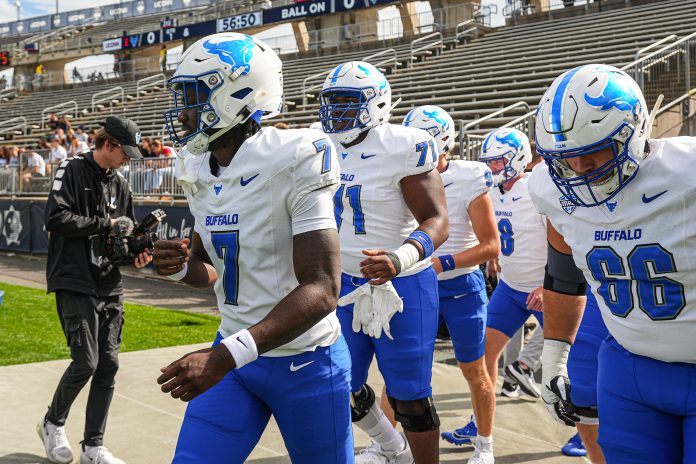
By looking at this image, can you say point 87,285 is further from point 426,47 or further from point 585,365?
point 426,47

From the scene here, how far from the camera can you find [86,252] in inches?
175

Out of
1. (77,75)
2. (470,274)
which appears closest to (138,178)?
(470,274)

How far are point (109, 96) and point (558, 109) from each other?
1212 inches

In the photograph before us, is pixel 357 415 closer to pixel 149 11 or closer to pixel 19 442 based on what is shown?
pixel 19 442

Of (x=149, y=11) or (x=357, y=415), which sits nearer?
(x=357, y=415)

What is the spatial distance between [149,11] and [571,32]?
3128cm

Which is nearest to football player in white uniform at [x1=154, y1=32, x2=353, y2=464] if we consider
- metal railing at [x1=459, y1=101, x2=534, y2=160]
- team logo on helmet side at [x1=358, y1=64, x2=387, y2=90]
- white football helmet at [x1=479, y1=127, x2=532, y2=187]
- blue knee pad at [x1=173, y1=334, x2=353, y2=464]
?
blue knee pad at [x1=173, y1=334, x2=353, y2=464]

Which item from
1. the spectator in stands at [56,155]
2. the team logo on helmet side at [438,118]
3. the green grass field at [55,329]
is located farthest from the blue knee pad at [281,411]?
the spectator in stands at [56,155]

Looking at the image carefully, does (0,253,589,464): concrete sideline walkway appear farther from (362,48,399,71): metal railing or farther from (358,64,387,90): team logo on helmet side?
(362,48,399,71): metal railing

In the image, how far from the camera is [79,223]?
433 centimetres

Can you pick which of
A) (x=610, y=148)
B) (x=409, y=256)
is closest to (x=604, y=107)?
(x=610, y=148)

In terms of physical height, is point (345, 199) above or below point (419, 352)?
above

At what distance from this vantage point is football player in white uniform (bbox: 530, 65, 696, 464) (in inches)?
93.6

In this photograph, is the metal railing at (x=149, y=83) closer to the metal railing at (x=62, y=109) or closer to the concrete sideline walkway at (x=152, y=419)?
the metal railing at (x=62, y=109)
